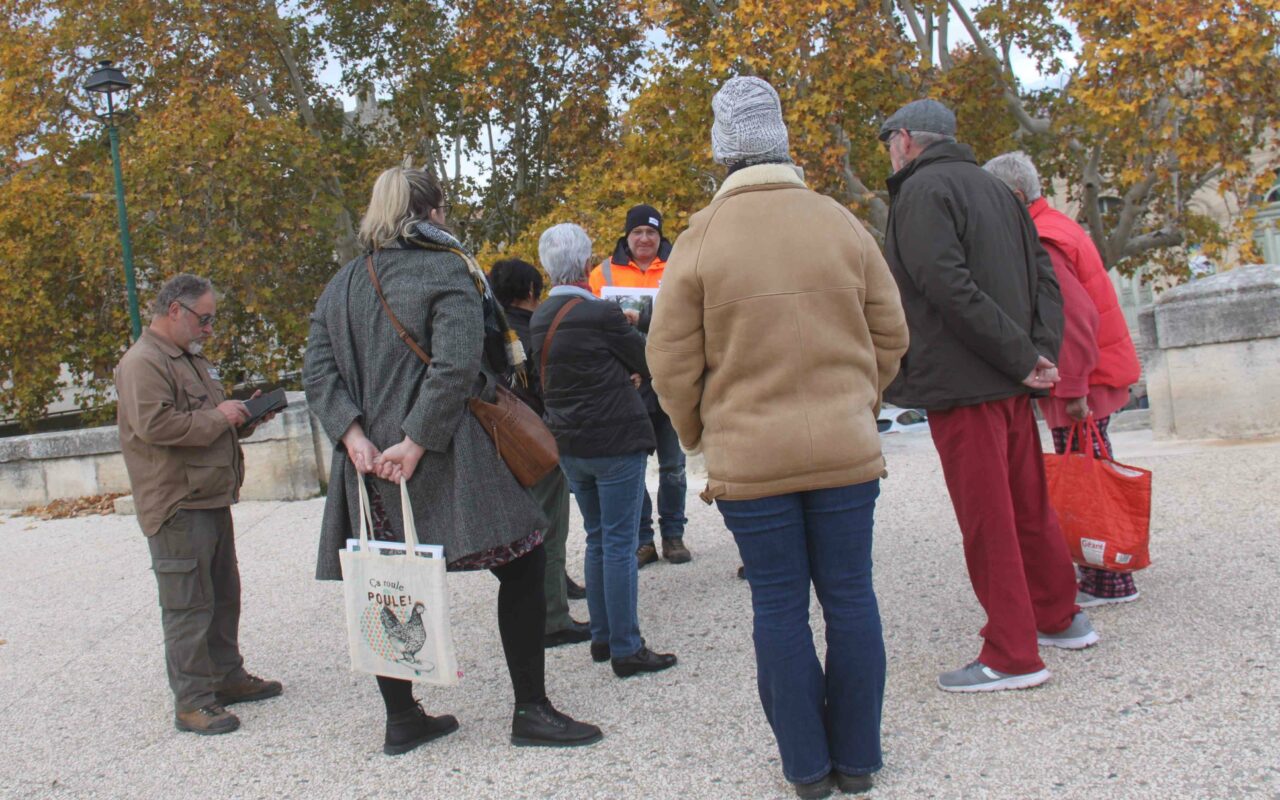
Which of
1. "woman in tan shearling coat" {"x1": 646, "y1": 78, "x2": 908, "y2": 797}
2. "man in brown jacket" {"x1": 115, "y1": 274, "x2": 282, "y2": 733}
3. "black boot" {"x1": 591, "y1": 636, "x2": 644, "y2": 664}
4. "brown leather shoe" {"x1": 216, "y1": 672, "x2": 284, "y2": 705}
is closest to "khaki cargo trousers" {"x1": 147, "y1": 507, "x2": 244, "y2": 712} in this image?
"man in brown jacket" {"x1": 115, "y1": 274, "x2": 282, "y2": 733}

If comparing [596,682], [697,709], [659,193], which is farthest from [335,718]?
[659,193]

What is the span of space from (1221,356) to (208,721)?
6.33m

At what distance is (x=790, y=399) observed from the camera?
274cm

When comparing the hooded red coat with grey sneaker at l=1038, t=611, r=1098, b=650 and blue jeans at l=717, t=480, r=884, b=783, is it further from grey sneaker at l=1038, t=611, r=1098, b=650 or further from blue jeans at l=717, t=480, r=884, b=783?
blue jeans at l=717, t=480, r=884, b=783

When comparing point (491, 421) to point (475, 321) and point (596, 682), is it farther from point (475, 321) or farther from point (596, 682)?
point (596, 682)

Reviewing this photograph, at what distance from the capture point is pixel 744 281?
8.95 feet

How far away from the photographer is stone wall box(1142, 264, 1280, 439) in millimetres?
7027

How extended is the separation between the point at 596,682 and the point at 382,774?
2.98 feet

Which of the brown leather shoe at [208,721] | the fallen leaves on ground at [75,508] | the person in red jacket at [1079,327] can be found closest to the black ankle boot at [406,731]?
the brown leather shoe at [208,721]

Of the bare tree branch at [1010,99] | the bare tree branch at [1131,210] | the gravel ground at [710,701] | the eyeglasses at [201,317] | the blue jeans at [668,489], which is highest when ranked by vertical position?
the bare tree branch at [1010,99]

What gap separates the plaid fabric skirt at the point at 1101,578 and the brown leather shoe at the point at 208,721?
10.3ft

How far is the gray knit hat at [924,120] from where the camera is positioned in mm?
3586

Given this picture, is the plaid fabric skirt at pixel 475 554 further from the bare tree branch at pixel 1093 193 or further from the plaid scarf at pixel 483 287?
the bare tree branch at pixel 1093 193

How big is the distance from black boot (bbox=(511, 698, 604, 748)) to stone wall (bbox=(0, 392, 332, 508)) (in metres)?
5.80
